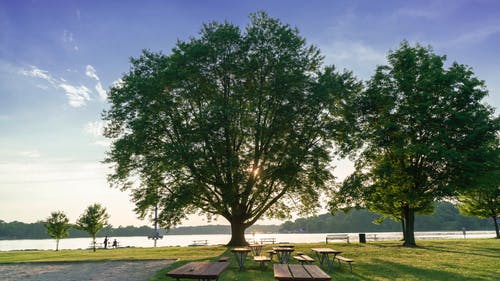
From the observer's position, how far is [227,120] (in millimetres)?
26078

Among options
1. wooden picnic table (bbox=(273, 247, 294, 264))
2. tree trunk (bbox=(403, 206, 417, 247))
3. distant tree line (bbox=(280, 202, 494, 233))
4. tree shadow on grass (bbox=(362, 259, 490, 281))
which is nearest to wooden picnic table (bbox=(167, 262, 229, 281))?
tree shadow on grass (bbox=(362, 259, 490, 281))

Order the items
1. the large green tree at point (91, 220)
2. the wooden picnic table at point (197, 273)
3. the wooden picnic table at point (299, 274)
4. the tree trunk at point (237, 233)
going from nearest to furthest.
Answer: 1. the wooden picnic table at point (299, 274)
2. the wooden picnic table at point (197, 273)
3. the tree trunk at point (237, 233)
4. the large green tree at point (91, 220)

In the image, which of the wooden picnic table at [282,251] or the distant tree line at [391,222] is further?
the distant tree line at [391,222]

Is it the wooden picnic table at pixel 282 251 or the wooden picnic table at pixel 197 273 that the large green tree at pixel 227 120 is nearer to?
the wooden picnic table at pixel 282 251

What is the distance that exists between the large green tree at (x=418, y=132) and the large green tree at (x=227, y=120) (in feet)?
10.0

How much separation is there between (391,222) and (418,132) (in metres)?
150

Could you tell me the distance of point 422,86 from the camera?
93.2ft

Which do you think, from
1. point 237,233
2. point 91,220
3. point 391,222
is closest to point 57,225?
point 91,220

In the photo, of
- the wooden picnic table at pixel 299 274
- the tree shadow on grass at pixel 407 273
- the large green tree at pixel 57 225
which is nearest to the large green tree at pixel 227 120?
the tree shadow on grass at pixel 407 273

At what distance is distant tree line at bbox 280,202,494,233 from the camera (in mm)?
128125

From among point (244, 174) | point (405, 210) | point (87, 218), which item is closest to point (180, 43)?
point (244, 174)

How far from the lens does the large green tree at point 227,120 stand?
27016mm

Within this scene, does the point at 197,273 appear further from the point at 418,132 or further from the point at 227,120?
the point at 418,132

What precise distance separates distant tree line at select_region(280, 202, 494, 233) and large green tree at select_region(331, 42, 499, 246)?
73136 millimetres
